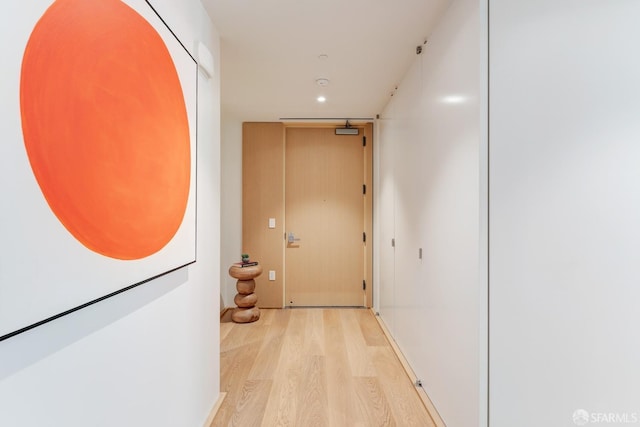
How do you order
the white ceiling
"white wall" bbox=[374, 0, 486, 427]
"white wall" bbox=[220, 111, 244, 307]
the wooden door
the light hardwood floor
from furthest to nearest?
the wooden door, "white wall" bbox=[220, 111, 244, 307], the light hardwood floor, the white ceiling, "white wall" bbox=[374, 0, 486, 427]

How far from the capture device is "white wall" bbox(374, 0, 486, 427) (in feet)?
5.27

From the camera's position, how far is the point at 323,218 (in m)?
4.52

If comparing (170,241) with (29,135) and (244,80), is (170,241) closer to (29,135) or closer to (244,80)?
(29,135)

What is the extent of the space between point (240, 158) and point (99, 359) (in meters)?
3.66

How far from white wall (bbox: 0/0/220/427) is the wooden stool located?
1.73m

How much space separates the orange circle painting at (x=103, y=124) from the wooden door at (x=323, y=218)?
3.11 m

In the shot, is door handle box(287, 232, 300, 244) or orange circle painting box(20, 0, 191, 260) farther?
door handle box(287, 232, 300, 244)

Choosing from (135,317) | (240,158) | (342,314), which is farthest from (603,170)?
(240,158)

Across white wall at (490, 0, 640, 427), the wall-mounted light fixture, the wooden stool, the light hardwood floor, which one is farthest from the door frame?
white wall at (490, 0, 640, 427)

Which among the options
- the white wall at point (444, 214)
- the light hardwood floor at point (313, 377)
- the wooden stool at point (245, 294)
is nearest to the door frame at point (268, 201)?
the wooden stool at point (245, 294)

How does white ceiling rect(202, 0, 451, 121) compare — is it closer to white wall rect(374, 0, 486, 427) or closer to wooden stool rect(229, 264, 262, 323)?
white wall rect(374, 0, 486, 427)

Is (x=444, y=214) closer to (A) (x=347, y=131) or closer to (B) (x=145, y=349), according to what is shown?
(B) (x=145, y=349)

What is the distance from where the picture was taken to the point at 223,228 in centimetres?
441

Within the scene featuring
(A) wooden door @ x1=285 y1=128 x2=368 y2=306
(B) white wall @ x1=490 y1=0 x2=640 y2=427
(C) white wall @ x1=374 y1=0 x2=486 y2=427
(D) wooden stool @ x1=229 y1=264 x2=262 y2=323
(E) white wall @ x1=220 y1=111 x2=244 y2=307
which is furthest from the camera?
(A) wooden door @ x1=285 y1=128 x2=368 y2=306
